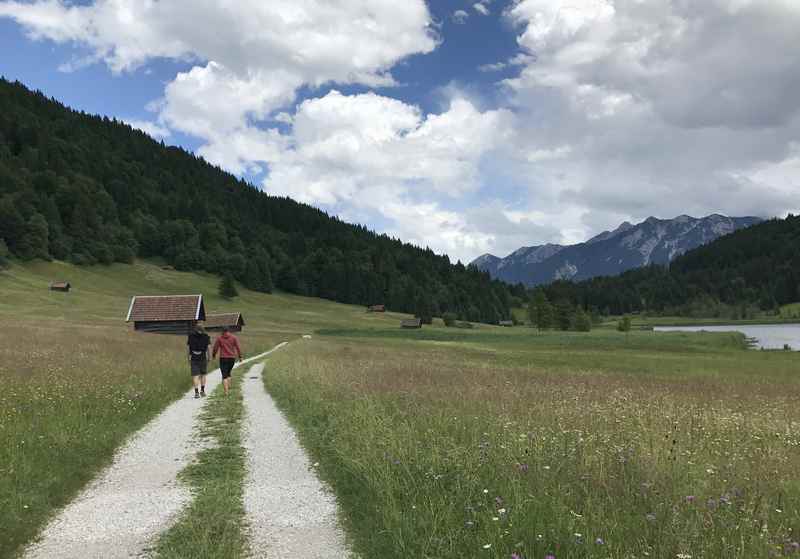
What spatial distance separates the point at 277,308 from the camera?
13375 centimetres

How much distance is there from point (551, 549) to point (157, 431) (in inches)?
397

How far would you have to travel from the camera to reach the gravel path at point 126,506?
5785 mm

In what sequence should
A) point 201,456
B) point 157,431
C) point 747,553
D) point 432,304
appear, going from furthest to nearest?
point 432,304
point 157,431
point 201,456
point 747,553

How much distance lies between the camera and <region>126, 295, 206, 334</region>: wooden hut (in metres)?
63.8

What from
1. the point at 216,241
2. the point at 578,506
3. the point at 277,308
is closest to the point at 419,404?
the point at 578,506

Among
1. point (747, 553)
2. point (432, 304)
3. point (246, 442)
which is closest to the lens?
point (747, 553)

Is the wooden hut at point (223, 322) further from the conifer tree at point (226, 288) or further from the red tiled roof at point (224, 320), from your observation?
the conifer tree at point (226, 288)

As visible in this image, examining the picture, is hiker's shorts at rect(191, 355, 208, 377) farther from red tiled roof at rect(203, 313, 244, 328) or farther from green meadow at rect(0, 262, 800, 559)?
red tiled roof at rect(203, 313, 244, 328)

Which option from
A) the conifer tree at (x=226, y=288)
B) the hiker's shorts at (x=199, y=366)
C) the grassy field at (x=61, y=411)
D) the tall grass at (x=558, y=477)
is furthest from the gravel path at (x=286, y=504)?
the conifer tree at (x=226, y=288)

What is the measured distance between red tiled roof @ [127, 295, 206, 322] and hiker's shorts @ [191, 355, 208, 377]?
48.8 metres

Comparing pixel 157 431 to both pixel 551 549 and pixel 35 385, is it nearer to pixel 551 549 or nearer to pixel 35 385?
pixel 35 385

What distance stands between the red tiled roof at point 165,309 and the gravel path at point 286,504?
5750 centimetres

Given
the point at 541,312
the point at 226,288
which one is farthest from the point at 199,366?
the point at 226,288

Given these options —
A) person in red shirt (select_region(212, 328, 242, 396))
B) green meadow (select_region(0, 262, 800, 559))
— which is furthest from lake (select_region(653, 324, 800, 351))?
person in red shirt (select_region(212, 328, 242, 396))
